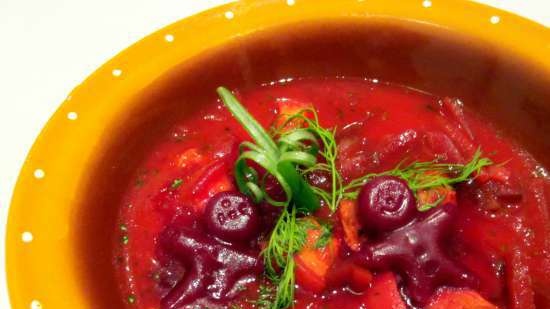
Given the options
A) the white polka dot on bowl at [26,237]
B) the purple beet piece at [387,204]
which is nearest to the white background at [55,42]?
the white polka dot on bowl at [26,237]

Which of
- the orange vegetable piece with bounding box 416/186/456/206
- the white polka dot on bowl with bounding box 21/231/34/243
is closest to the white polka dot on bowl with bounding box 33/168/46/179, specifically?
the white polka dot on bowl with bounding box 21/231/34/243

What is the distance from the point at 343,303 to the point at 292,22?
0.94m

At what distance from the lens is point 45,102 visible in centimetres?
212

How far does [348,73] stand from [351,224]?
693 mm

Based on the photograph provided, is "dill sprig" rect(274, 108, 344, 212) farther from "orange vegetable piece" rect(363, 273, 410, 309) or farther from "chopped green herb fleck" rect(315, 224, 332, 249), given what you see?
"orange vegetable piece" rect(363, 273, 410, 309)

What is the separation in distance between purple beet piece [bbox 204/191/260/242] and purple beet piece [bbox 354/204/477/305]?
1.05 ft

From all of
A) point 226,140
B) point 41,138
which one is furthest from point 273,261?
point 41,138

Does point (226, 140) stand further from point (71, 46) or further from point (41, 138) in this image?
point (71, 46)

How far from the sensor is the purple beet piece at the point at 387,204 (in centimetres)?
161

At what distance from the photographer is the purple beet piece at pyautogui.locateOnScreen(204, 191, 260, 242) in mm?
1645

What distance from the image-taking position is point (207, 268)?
1.64m

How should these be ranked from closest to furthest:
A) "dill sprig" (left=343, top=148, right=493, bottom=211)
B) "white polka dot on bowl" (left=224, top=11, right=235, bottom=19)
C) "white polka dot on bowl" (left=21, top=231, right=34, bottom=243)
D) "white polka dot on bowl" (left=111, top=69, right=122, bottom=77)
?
"white polka dot on bowl" (left=21, top=231, right=34, bottom=243) → "dill sprig" (left=343, top=148, right=493, bottom=211) → "white polka dot on bowl" (left=111, top=69, right=122, bottom=77) → "white polka dot on bowl" (left=224, top=11, right=235, bottom=19)

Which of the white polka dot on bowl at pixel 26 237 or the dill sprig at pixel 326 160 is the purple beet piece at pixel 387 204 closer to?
the dill sprig at pixel 326 160

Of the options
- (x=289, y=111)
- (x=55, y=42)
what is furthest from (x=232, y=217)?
(x=55, y=42)
